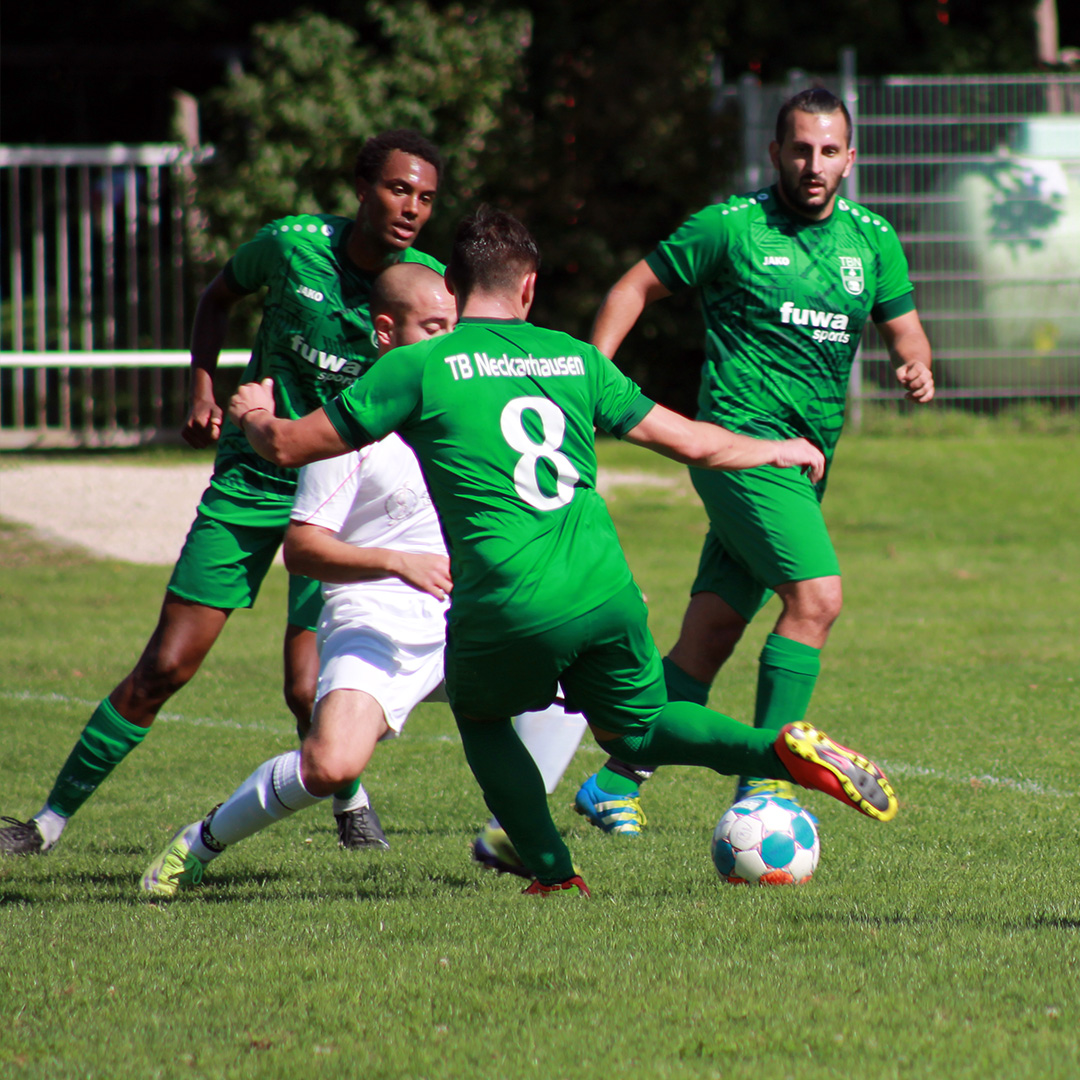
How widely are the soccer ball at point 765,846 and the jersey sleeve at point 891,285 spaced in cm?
194

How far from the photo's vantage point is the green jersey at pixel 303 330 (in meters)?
4.96

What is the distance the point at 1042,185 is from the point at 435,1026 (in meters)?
14.2

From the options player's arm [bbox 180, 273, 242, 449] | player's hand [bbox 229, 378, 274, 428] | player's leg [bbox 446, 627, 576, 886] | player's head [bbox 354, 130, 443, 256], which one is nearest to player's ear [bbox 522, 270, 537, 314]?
player's hand [bbox 229, 378, 274, 428]

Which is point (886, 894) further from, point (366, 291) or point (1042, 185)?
point (1042, 185)

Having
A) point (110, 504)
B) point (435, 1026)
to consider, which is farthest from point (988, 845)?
point (110, 504)

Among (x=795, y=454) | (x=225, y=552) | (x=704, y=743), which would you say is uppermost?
(x=795, y=454)

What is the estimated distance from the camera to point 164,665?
4.91 m

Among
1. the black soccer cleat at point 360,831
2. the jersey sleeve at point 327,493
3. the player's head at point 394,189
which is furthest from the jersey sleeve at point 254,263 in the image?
the black soccer cleat at point 360,831

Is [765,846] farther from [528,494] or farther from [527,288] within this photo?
[527,288]

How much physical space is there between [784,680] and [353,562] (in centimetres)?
146

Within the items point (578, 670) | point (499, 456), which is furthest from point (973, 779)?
point (499, 456)

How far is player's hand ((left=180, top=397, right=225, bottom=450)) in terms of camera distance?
4.98 meters

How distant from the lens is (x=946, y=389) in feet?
52.3

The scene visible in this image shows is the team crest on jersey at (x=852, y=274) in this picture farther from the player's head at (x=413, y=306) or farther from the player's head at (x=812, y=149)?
the player's head at (x=413, y=306)
